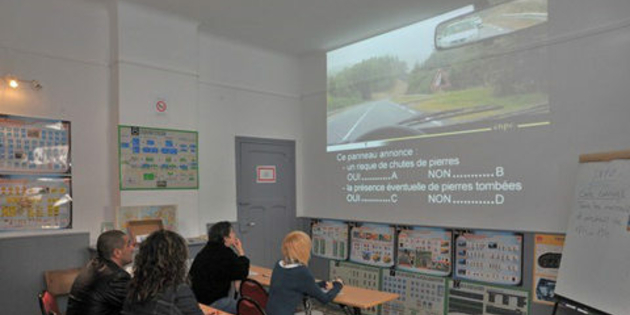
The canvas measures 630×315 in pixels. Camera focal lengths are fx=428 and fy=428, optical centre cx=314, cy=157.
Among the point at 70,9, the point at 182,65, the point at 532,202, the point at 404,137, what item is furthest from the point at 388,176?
the point at 70,9

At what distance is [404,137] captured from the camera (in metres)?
4.54

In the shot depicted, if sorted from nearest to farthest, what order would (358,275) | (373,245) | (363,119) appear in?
(373,245) < (358,275) < (363,119)

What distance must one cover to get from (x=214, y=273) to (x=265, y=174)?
7.51 feet

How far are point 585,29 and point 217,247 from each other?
3329 mm

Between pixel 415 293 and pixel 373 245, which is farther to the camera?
pixel 373 245

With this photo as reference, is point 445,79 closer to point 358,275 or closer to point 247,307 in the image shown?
point 358,275

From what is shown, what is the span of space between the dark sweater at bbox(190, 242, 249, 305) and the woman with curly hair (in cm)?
121

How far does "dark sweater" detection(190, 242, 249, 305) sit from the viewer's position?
319cm

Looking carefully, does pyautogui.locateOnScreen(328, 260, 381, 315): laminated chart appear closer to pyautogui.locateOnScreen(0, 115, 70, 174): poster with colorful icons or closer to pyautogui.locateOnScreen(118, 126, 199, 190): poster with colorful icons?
pyautogui.locateOnScreen(118, 126, 199, 190): poster with colorful icons

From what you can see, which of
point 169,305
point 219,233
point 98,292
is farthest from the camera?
point 219,233

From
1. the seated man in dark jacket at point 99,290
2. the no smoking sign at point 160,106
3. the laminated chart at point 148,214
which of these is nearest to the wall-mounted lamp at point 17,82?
the no smoking sign at point 160,106

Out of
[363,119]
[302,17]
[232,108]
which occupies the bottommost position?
[363,119]

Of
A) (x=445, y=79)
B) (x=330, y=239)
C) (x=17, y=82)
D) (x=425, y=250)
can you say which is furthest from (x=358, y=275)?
(x=17, y=82)

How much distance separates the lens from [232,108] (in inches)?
202
